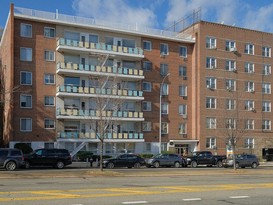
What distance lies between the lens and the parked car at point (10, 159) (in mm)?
30906

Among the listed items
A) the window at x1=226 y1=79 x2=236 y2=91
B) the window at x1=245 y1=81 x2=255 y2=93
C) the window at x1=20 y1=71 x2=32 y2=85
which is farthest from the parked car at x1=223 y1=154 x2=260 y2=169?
the window at x1=20 y1=71 x2=32 y2=85

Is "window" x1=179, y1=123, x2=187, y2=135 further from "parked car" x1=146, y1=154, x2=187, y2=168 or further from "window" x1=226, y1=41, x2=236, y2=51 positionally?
"parked car" x1=146, y1=154, x2=187, y2=168

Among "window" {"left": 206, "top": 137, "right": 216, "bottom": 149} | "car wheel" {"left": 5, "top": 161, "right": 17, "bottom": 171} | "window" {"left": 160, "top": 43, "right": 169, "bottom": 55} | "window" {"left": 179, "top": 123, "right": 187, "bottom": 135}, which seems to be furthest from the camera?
"window" {"left": 206, "top": 137, "right": 216, "bottom": 149}

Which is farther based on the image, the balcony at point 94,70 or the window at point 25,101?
the balcony at point 94,70

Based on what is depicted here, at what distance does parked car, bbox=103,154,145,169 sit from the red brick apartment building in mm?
8760

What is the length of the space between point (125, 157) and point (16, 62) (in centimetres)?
1993

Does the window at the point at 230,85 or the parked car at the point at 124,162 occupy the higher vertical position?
the window at the point at 230,85

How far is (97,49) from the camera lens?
53.9 meters

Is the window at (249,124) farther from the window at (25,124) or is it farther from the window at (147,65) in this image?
the window at (25,124)

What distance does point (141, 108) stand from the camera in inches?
2280

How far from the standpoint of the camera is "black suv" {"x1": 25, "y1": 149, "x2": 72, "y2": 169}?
114 ft

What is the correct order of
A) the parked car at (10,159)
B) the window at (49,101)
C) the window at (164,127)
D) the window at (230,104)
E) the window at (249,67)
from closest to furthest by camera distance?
the parked car at (10,159)
the window at (49,101)
the window at (164,127)
the window at (230,104)
the window at (249,67)

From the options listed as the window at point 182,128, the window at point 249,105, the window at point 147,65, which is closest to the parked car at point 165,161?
the window at point 182,128

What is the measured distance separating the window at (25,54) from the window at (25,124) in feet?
23.8
